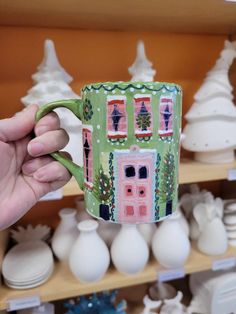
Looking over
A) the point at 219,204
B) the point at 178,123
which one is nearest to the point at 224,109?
the point at 219,204

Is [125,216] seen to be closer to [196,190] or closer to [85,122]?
[85,122]

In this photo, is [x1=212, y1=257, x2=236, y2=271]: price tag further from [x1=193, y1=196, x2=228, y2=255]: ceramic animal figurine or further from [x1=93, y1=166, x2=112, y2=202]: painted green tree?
[x1=93, y1=166, x2=112, y2=202]: painted green tree

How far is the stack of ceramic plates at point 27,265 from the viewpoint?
0.74 meters

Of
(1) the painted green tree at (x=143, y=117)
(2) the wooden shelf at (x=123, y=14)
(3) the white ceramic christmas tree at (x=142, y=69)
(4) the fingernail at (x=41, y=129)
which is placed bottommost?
(4) the fingernail at (x=41, y=129)

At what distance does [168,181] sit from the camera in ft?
1.14

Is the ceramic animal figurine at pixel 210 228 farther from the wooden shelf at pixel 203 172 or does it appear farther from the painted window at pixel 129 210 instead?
the painted window at pixel 129 210

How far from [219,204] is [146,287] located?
1.51 feet

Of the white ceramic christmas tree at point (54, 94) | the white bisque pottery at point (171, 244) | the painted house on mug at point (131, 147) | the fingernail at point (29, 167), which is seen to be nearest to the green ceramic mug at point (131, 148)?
the painted house on mug at point (131, 147)

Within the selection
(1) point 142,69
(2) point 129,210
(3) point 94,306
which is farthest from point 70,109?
(3) point 94,306

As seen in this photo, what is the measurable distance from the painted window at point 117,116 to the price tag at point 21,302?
1.99 feet

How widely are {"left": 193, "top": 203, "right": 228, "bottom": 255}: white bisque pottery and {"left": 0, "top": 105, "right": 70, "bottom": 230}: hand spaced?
584 millimetres

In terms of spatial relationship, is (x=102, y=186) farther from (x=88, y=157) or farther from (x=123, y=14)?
(x=123, y=14)

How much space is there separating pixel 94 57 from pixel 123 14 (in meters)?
0.18

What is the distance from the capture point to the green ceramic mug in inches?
12.5
